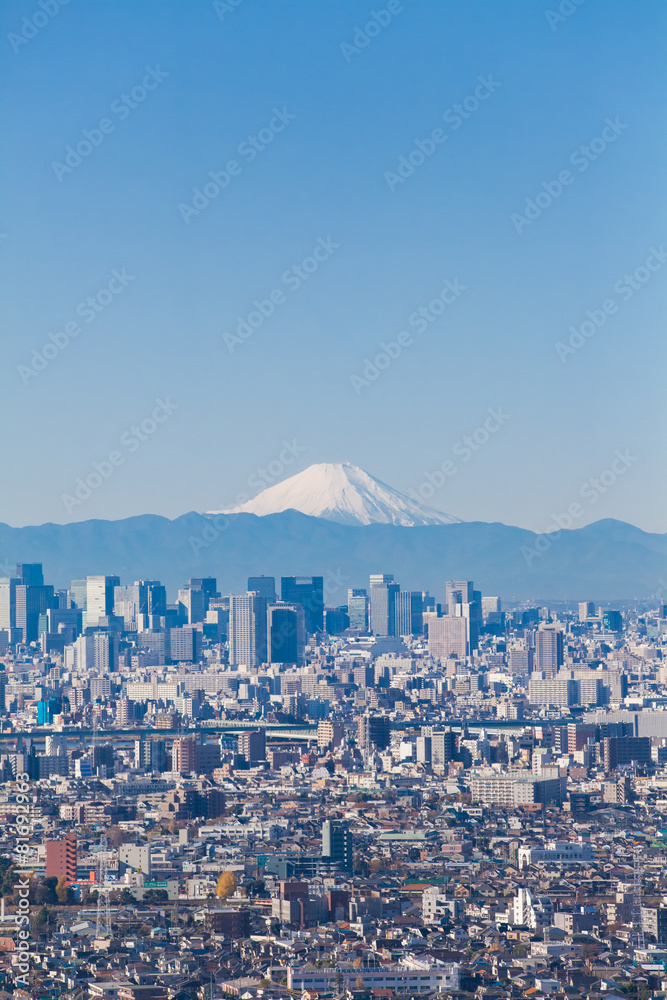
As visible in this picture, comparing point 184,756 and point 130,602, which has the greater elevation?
point 130,602

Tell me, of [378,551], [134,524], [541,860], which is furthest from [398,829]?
[378,551]

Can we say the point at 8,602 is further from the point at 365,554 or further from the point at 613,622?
the point at 365,554

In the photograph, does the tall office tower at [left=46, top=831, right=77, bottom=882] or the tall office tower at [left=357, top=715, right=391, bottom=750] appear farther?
the tall office tower at [left=357, top=715, right=391, bottom=750]

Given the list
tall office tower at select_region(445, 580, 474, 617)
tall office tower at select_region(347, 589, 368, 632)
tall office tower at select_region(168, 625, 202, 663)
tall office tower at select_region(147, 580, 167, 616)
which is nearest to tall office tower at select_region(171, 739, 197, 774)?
tall office tower at select_region(168, 625, 202, 663)

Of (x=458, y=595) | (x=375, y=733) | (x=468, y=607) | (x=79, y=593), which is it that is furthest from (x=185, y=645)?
(x=375, y=733)

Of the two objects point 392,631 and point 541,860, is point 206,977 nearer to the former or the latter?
point 541,860

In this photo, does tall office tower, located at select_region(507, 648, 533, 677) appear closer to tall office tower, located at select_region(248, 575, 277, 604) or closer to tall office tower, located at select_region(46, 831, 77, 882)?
tall office tower, located at select_region(248, 575, 277, 604)

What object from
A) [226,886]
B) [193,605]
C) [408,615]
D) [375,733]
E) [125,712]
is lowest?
[226,886]
